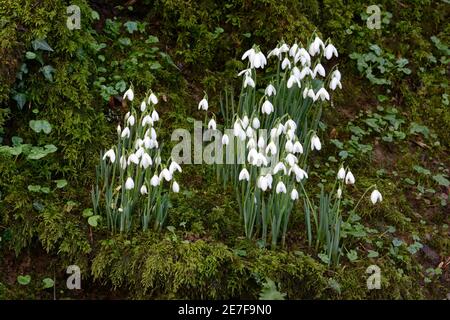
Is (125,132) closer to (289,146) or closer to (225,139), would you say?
(225,139)

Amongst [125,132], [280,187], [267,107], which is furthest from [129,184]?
[267,107]

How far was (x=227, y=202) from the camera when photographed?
421cm

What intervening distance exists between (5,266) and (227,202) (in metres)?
1.46

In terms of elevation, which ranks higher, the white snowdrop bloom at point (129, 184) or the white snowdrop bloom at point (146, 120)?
the white snowdrop bloom at point (146, 120)

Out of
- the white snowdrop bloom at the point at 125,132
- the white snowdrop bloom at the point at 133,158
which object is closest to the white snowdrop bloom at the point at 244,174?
the white snowdrop bloom at the point at 133,158

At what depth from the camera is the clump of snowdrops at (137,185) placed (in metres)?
3.74

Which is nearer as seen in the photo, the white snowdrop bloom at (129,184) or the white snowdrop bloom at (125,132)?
the white snowdrop bloom at (129,184)

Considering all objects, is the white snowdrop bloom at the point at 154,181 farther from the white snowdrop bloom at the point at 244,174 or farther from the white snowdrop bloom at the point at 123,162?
the white snowdrop bloom at the point at 244,174

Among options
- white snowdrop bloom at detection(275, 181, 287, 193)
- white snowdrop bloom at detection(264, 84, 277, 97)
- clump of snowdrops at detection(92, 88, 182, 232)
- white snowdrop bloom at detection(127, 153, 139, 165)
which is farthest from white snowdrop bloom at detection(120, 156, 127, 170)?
white snowdrop bloom at detection(264, 84, 277, 97)

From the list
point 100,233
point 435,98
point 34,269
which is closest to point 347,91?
point 435,98

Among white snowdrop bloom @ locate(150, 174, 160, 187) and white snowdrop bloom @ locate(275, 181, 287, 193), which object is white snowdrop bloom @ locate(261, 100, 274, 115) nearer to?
white snowdrop bloom @ locate(275, 181, 287, 193)

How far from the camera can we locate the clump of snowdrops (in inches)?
147
